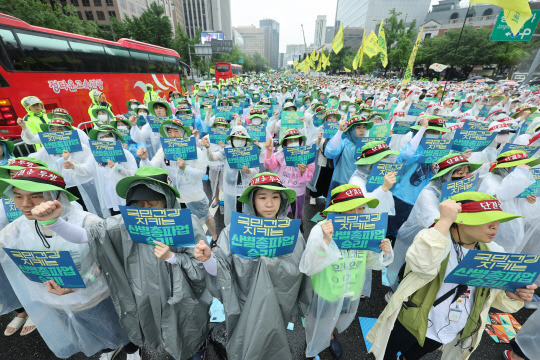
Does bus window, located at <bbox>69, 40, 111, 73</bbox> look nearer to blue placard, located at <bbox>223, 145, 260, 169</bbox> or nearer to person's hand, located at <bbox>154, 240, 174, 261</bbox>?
blue placard, located at <bbox>223, 145, 260, 169</bbox>

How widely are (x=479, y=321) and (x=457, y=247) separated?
706mm

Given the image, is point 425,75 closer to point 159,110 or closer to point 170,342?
point 159,110

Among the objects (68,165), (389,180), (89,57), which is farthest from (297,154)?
(89,57)

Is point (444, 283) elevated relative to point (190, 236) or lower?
lower

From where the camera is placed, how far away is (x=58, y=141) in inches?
157

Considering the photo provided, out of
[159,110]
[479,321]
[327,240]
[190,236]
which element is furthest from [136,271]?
[159,110]

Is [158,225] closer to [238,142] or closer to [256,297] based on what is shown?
[256,297]

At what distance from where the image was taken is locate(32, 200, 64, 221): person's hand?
1680mm

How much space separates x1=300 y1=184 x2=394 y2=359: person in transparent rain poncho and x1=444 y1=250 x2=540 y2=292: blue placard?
560mm

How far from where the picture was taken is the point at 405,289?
2.01 metres

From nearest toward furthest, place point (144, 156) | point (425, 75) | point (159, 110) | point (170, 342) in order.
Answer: point (170, 342) → point (144, 156) → point (159, 110) → point (425, 75)

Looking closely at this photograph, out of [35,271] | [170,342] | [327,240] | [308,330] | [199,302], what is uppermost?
[327,240]

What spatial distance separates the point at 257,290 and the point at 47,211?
5.67 feet

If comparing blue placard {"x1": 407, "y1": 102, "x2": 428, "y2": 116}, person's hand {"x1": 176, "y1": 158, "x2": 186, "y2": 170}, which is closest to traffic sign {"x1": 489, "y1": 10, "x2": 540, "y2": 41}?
blue placard {"x1": 407, "y1": 102, "x2": 428, "y2": 116}
